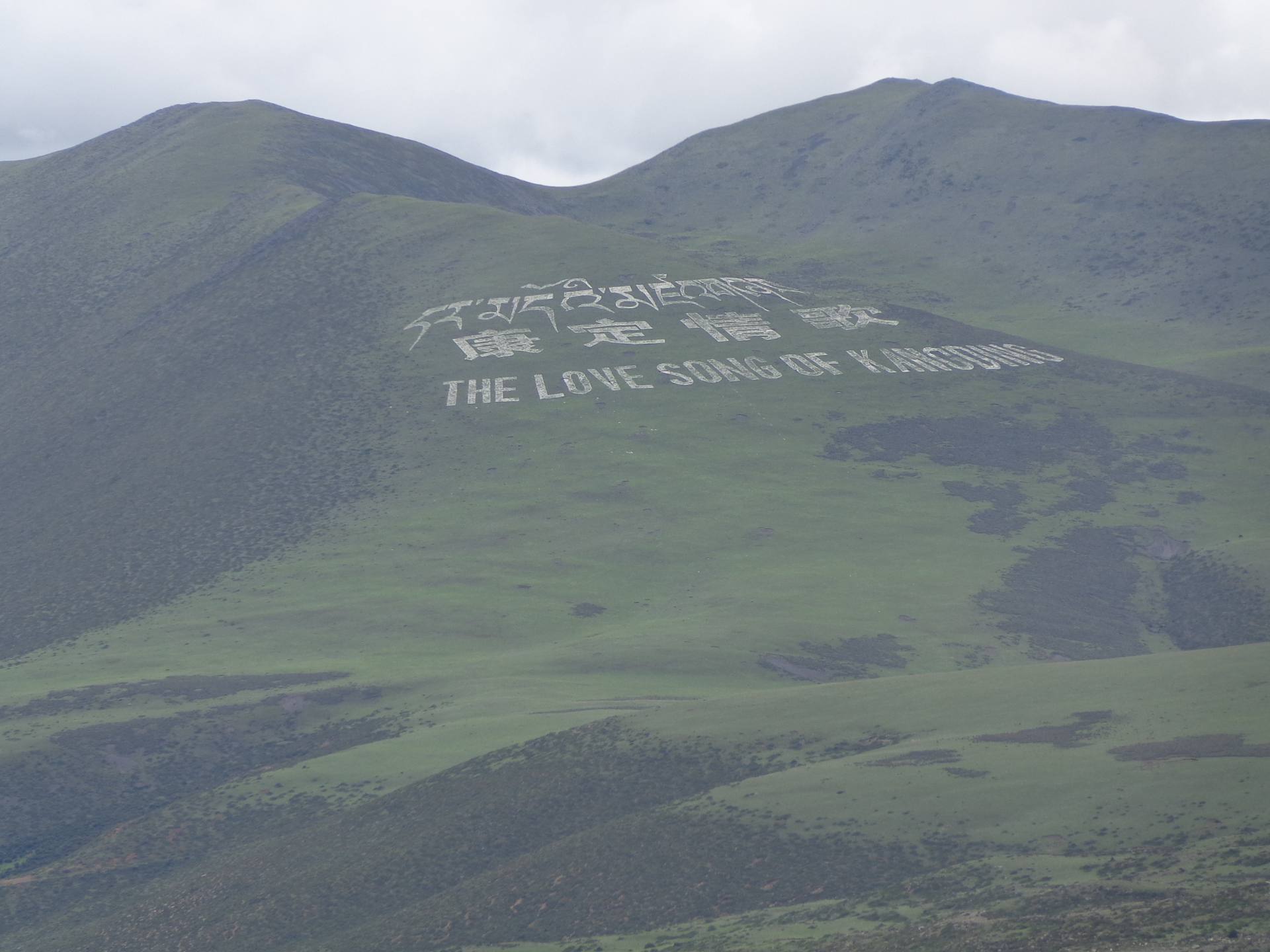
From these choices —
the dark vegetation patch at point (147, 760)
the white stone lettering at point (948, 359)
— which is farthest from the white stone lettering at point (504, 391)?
the dark vegetation patch at point (147, 760)

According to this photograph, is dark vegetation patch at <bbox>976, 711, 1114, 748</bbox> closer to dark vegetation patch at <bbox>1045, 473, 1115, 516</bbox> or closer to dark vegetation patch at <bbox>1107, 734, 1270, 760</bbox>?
dark vegetation patch at <bbox>1107, 734, 1270, 760</bbox>

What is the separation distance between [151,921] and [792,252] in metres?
156

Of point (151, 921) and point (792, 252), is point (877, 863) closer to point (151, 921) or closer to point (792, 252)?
point (151, 921)

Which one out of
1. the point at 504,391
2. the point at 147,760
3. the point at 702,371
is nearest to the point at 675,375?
the point at 702,371

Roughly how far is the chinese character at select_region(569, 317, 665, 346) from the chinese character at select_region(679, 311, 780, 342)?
422cm

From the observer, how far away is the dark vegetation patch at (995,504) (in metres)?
98.8

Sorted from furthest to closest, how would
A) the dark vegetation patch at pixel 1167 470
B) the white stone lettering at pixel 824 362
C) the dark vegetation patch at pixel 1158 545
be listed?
the white stone lettering at pixel 824 362 < the dark vegetation patch at pixel 1167 470 < the dark vegetation patch at pixel 1158 545

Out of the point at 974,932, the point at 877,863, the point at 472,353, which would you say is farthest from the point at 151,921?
the point at 472,353

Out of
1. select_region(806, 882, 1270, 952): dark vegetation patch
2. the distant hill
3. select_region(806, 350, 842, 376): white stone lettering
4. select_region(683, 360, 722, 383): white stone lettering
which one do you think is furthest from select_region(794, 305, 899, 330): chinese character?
select_region(806, 882, 1270, 952): dark vegetation patch

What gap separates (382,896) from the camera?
157 ft

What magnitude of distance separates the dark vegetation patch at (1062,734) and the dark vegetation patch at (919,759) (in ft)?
5.41

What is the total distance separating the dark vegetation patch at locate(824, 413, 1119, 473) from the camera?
110250mm

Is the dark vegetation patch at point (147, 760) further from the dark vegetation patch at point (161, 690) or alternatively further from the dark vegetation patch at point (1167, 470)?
the dark vegetation patch at point (1167, 470)

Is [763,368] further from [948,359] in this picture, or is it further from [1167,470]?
[1167,470]
